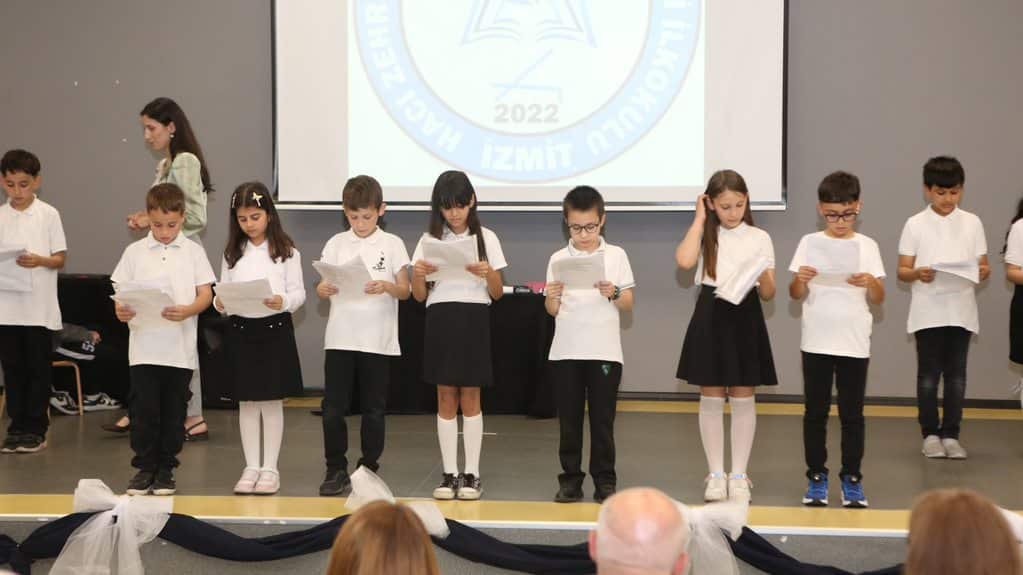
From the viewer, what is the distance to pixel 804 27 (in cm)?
631

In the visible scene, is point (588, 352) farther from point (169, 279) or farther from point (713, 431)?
point (169, 279)

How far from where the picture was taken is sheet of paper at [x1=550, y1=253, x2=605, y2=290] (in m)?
4.02

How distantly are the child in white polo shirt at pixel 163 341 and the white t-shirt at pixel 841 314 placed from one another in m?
2.38

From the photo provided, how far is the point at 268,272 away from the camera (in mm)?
4324

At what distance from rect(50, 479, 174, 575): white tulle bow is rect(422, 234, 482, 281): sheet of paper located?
1.30m

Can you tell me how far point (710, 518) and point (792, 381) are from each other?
315 centimetres

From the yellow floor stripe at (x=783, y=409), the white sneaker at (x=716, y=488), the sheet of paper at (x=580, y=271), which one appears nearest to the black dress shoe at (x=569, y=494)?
the white sneaker at (x=716, y=488)

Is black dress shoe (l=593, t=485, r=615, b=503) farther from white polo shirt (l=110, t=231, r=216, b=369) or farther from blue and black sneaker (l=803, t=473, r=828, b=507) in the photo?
white polo shirt (l=110, t=231, r=216, b=369)

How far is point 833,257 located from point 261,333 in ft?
7.27

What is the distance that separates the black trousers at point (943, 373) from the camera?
494cm

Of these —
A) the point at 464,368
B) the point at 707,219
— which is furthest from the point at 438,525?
the point at 707,219

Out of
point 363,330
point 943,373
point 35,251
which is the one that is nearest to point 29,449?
point 35,251

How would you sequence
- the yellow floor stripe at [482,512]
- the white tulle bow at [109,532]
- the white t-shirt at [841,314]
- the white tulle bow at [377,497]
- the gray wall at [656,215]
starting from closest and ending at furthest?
the white tulle bow at [377,497] < the white tulle bow at [109,532] < the yellow floor stripe at [482,512] < the white t-shirt at [841,314] < the gray wall at [656,215]

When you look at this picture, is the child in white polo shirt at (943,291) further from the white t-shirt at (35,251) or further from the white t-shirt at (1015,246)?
the white t-shirt at (35,251)
